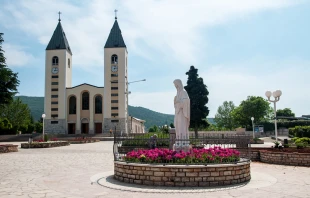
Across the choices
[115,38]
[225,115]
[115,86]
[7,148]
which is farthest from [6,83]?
[225,115]

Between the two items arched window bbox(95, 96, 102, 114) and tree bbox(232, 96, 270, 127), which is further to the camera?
tree bbox(232, 96, 270, 127)

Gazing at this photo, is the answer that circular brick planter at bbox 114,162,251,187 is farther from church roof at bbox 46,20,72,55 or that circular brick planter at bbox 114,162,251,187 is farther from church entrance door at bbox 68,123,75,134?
church roof at bbox 46,20,72,55

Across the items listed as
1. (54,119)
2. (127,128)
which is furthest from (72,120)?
(127,128)

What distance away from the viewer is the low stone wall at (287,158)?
42.0ft

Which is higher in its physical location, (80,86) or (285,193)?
(80,86)

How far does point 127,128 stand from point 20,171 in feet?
146

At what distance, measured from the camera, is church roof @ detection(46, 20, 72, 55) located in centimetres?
5725

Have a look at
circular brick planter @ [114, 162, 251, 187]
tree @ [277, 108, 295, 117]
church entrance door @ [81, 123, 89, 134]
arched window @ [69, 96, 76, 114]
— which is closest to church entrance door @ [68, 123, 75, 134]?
church entrance door @ [81, 123, 89, 134]

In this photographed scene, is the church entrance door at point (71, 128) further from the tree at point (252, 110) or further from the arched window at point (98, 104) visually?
the tree at point (252, 110)

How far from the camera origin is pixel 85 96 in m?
58.5

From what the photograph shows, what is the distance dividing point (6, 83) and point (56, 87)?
107ft

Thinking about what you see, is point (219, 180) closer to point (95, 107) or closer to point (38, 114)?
point (95, 107)

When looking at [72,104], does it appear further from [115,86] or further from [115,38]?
[115,38]

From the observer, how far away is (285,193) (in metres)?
7.34
